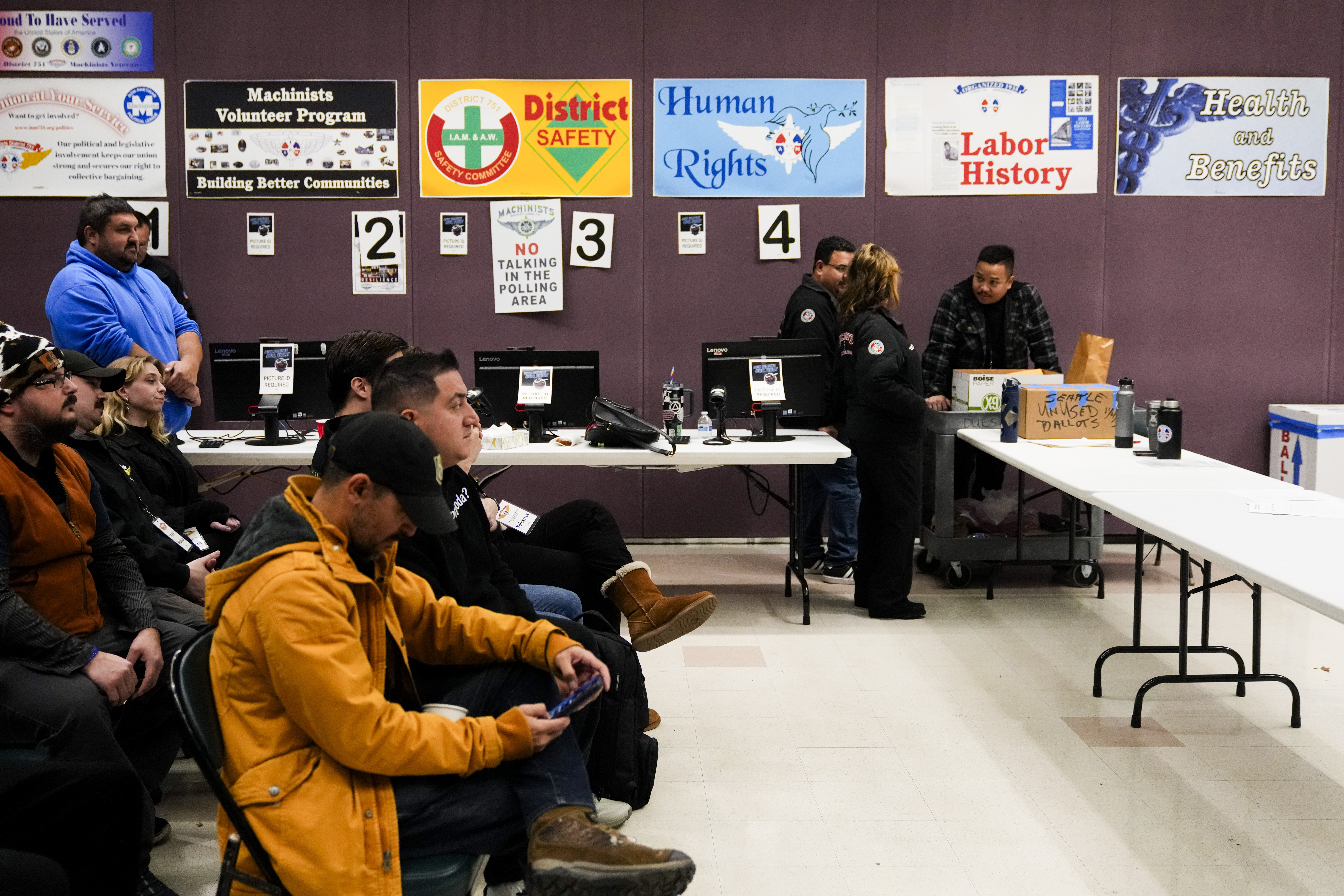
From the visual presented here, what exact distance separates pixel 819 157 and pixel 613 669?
4.02m

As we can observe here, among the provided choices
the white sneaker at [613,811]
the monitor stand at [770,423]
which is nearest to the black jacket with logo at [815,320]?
the monitor stand at [770,423]

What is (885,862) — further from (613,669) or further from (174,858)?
(174,858)

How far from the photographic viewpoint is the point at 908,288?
6.29 meters

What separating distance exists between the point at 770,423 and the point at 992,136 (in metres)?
2.15

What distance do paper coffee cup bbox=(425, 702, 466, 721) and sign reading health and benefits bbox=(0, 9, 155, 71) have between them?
514 centimetres

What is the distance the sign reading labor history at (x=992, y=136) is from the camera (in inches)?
243

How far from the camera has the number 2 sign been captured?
20.4 ft

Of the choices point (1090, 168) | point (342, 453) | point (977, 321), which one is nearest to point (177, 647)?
point (342, 453)

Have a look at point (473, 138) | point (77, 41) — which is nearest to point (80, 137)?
point (77, 41)

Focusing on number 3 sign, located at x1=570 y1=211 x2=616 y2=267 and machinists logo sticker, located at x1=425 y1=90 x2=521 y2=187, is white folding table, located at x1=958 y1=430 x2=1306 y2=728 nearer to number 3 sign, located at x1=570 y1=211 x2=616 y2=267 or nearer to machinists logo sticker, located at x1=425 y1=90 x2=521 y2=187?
number 3 sign, located at x1=570 y1=211 x2=616 y2=267

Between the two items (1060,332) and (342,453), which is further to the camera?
(1060,332)

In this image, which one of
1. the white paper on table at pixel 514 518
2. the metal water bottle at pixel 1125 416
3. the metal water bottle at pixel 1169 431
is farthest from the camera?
the metal water bottle at pixel 1125 416

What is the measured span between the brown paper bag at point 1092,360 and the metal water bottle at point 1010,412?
Result: 49 centimetres

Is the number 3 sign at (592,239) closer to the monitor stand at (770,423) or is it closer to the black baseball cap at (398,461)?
the monitor stand at (770,423)
